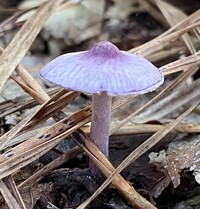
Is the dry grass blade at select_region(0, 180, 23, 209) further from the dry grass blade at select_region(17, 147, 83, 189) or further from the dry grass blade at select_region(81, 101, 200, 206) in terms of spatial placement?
the dry grass blade at select_region(81, 101, 200, 206)

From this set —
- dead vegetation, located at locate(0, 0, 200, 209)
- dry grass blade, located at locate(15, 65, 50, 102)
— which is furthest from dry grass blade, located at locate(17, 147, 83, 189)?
dry grass blade, located at locate(15, 65, 50, 102)

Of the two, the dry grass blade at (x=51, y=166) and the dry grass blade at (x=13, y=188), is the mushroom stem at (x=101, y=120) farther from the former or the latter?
the dry grass blade at (x=13, y=188)

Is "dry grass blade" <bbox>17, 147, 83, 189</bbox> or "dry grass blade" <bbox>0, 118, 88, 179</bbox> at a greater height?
"dry grass blade" <bbox>0, 118, 88, 179</bbox>

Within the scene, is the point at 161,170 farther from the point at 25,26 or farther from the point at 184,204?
the point at 25,26

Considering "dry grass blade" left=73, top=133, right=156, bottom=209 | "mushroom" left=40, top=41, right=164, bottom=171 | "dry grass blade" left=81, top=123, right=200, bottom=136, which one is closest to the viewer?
"mushroom" left=40, top=41, right=164, bottom=171

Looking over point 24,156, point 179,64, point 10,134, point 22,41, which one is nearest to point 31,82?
point 22,41

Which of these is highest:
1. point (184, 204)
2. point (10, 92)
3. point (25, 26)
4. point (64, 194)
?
point (25, 26)

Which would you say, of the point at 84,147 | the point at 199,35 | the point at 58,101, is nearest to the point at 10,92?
the point at 58,101
